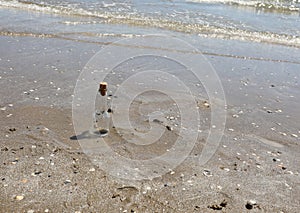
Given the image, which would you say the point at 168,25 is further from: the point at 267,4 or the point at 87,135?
the point at 267,4

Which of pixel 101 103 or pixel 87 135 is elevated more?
pixel 101 103

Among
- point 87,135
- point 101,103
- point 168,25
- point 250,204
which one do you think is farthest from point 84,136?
point 168,25

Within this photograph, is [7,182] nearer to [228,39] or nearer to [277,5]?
[228,39]

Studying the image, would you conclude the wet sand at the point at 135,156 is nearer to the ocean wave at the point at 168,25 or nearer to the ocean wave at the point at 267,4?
the ocean wave at the point at 168,25

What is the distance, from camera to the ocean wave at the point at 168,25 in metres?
14.7

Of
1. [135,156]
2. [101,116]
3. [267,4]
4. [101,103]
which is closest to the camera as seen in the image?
[135,156]

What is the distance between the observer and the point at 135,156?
17.4 ft

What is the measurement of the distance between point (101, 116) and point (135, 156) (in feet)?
4.37

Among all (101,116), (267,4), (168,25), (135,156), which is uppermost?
(267,4)

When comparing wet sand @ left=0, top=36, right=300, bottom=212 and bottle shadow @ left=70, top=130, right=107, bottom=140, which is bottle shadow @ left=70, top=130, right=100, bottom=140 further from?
wet sand @ left=0, top=36, right=300, bottom=212

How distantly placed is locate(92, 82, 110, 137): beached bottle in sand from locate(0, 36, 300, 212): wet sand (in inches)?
10.0

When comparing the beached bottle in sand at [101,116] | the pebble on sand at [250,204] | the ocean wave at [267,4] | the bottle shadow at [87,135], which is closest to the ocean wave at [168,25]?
the ocean wave at [267,4]

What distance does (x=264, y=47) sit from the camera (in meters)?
13.4

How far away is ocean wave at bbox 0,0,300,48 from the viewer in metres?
14.7
